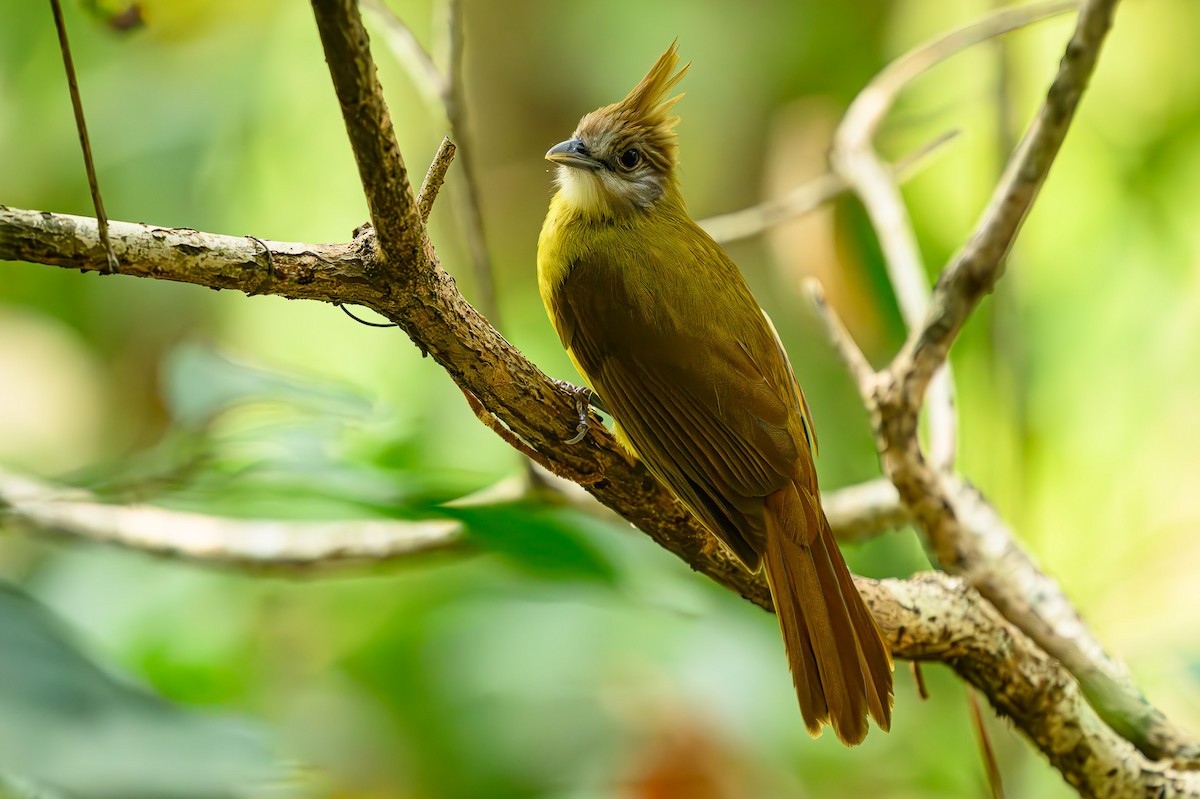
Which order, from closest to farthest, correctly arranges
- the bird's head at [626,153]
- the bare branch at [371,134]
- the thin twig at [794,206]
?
the bare branch at [371,134], the bird's head at [626,153], the thin twig at [794,206]

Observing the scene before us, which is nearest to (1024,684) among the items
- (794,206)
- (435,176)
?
(435,176)

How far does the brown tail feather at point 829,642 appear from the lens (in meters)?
2.09

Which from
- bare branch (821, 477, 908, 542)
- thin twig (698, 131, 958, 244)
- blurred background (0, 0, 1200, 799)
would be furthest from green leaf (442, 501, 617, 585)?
thin twig (698, 131, 958, 244)

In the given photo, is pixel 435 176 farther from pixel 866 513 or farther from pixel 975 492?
pixel 866 513

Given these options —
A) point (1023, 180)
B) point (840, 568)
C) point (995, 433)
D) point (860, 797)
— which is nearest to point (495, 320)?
point (840, 568)

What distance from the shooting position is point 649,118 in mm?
2889

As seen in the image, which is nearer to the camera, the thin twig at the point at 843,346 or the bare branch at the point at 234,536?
the thin twig at the point at 843,346

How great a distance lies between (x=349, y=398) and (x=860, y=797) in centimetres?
236

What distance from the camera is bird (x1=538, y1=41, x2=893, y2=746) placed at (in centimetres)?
211

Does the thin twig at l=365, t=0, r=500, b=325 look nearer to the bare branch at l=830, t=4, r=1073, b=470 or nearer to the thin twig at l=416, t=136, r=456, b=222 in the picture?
the thin twig at l=416, t=136, r=456, b=222

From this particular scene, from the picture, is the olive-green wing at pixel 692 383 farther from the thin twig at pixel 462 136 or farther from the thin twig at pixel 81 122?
the thin twig at pixel 81 122

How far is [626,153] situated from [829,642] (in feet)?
4.39

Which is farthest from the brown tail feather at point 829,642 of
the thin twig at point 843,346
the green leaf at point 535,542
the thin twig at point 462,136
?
the thin twig at point 462,136

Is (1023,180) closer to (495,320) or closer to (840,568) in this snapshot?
(840,568)
